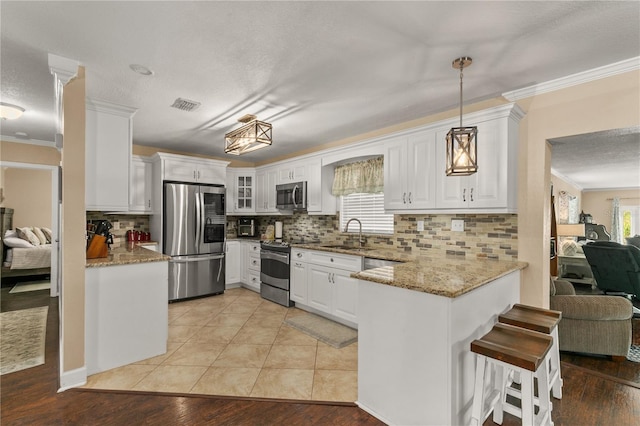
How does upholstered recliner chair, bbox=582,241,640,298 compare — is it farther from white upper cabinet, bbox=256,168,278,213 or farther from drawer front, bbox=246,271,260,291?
drawer front, bbox=246,271,260,291

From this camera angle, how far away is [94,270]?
252cm

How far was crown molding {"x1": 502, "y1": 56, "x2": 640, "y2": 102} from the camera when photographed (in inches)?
87.6

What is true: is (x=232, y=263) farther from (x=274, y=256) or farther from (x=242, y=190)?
(x=242, y=190)

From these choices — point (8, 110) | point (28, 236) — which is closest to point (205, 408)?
point (8, 110)

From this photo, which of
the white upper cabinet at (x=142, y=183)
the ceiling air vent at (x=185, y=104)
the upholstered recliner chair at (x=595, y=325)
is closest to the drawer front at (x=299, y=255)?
the ceiling air vent at (x=185, y=104)

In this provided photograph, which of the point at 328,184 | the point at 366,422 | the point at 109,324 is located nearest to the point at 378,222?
the point at 328,184

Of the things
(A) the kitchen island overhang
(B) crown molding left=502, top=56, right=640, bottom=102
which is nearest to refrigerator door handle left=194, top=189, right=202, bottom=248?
(A) the kitchen island overhang

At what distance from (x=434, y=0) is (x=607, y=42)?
4.36 ft

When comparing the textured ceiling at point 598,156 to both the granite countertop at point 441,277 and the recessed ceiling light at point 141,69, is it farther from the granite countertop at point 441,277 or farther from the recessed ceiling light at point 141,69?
the recessed ceiling light at point 141,69

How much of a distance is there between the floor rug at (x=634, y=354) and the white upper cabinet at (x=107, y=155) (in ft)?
16.7

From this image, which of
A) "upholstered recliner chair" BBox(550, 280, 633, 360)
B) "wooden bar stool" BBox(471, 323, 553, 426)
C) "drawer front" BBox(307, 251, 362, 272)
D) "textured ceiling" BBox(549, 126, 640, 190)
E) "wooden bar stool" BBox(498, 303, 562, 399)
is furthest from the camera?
"drawer front" BBox(307, 251, 362, 272)

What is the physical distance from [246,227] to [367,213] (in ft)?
9.10

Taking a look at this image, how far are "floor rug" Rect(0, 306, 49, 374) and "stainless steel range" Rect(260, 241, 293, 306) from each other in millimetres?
2621

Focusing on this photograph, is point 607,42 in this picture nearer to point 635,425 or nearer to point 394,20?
point 394,20
